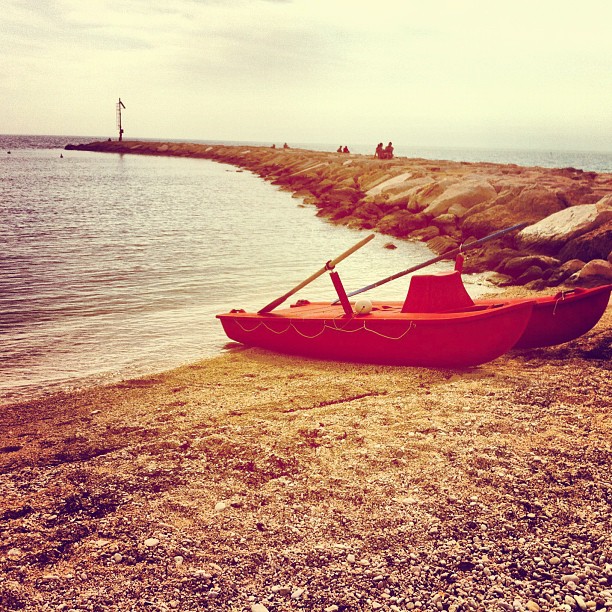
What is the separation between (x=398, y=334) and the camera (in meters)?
8.98

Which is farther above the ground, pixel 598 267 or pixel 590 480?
pixel 598 267

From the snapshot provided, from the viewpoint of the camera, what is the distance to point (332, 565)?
4613 mm

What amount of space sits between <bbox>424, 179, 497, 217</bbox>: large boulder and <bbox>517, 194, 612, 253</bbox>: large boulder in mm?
5766

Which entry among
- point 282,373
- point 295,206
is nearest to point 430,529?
→ point 282,373

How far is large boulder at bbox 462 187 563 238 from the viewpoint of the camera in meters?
20.2

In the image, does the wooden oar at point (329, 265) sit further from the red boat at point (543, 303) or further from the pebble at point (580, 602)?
the pebble at point (580, 602)

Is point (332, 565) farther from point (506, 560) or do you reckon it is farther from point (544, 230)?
point (544, 230)

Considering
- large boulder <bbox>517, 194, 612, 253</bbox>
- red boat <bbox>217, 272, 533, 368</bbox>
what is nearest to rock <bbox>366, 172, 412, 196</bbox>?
large boulder <bbox>517, 194, 612, 253</bbox>

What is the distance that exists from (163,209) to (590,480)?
3299cm

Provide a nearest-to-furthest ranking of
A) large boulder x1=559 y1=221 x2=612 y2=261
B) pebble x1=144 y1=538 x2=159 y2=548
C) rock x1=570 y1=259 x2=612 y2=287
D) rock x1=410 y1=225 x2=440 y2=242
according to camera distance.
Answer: pebble x1=144 y1=538 x2=159 y2=548
rock x1=570 y1=259 x2=612 y2=287
large boulder x1=559 y1=221 x2=612 y2=261
rock x1=410 y1=225 x2=440 y2=242

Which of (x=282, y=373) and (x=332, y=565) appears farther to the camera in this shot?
(x=282, y=373)

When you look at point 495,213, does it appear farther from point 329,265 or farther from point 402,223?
point 329,265

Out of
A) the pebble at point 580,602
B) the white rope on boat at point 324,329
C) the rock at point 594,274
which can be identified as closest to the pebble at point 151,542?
the pebble at point 580,602

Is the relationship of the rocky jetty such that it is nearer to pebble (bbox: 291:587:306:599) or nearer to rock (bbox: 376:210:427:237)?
rock (bbox: 376:210:427:237)
